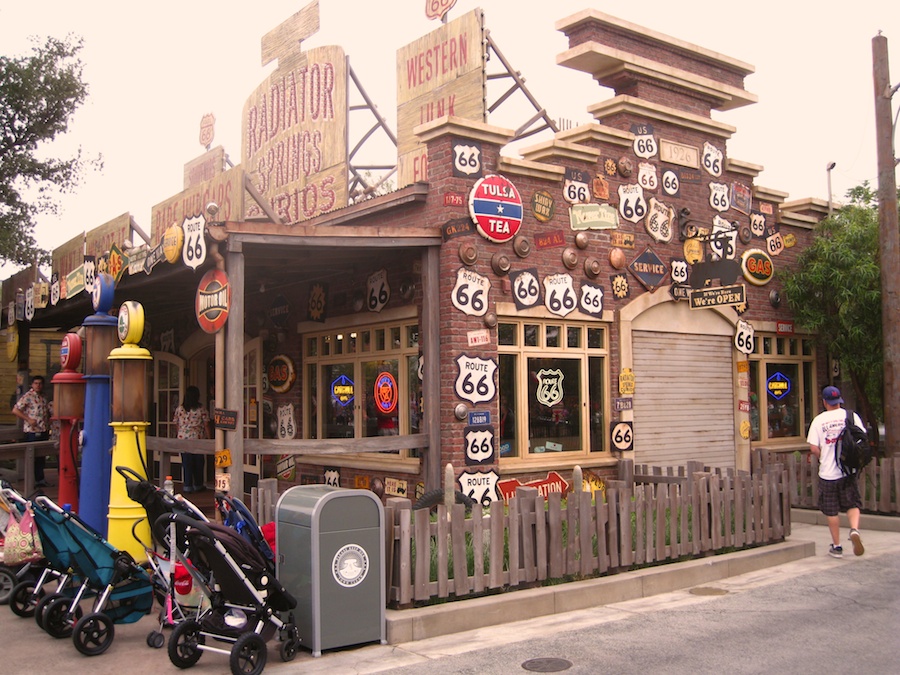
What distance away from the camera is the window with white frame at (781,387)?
48.2 feet

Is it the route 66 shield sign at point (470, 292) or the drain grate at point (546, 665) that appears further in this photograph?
the route 66 shield sign at point (470, 292)

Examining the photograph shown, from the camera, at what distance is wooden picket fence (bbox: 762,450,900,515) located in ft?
38.1

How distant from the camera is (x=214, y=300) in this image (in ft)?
30.0

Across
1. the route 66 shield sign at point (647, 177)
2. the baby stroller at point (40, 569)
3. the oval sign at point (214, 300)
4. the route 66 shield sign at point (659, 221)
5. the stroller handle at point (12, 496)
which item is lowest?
the baby stroller at point (40, 569)

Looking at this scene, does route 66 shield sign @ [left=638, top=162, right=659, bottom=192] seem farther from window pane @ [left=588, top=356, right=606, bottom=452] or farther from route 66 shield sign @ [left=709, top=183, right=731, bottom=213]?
window pane @ [left=588, top=356, right=606, bottom=452]

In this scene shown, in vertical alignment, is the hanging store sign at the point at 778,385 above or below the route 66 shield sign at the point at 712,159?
below

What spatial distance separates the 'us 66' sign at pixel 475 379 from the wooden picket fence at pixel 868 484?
4.23 meters

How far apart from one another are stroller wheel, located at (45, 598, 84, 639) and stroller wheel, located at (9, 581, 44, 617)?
2.65 ft

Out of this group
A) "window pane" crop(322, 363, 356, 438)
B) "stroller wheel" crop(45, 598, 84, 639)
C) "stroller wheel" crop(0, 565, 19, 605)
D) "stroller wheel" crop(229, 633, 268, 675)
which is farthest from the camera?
"window pane" crop(322, 363, 356, 438)

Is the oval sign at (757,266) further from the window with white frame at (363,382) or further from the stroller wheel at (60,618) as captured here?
the stroller wheel at (60,618)

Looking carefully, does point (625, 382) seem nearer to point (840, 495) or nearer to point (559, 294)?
point (559, 294)

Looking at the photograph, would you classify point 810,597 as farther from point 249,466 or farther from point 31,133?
point 31,133

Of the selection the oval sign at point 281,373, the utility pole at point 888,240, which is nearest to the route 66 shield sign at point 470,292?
the oval sign at point 281,373

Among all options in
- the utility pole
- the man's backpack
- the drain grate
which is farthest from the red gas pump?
the utility pole
